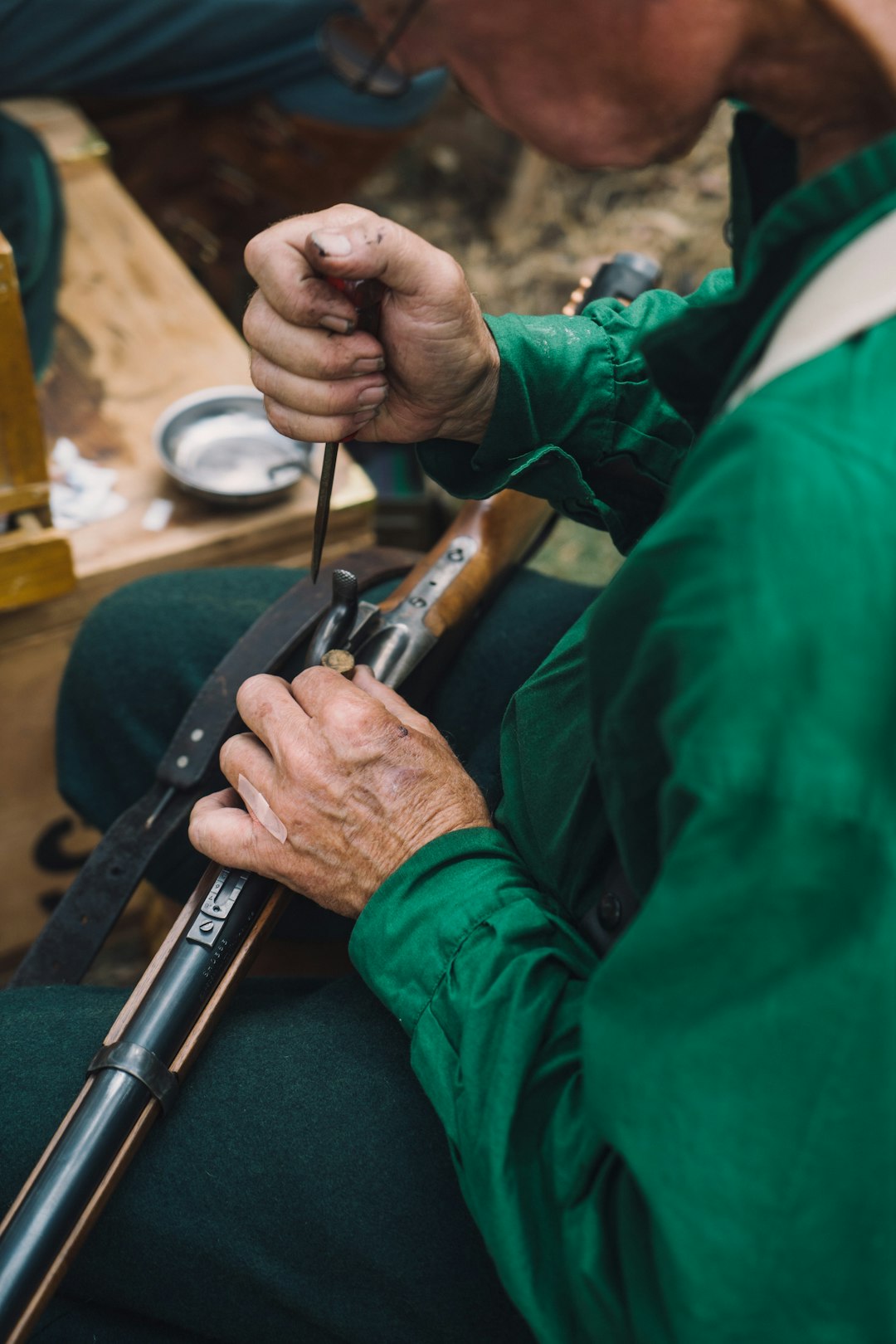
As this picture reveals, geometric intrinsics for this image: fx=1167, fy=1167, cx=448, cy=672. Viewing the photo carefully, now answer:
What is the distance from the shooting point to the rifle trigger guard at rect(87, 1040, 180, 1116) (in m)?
0.83

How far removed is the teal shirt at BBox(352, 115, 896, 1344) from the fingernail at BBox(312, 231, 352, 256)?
0.23 metres

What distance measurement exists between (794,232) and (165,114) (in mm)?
2134

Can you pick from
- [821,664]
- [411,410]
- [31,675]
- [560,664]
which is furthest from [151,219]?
[821,664]

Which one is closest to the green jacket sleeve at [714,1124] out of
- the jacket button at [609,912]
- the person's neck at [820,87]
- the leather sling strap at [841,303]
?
the jacket button at [609,912]

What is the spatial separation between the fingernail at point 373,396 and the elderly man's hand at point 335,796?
0.23m

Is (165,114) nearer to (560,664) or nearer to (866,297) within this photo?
(560,664)

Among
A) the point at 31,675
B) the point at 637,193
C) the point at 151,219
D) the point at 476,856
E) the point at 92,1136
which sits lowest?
the point at 92,1136

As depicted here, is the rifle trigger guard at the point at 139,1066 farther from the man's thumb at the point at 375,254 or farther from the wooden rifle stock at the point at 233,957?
the man's thumb at the point at 375,254

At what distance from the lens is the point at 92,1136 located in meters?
0.80

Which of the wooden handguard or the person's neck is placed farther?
the wooden handguard

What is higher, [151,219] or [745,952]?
[151,219]

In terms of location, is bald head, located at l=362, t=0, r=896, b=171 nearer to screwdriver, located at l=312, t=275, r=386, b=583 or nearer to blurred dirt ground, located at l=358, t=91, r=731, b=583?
screwdriver, located at l=312, t=275, r=386, b=583

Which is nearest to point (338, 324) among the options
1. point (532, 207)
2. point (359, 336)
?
point (359, 336)

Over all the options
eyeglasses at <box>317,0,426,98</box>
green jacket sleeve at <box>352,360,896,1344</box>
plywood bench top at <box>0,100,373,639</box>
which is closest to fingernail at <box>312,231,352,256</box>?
eyeglasses at <box>317,0,426,98</box>
